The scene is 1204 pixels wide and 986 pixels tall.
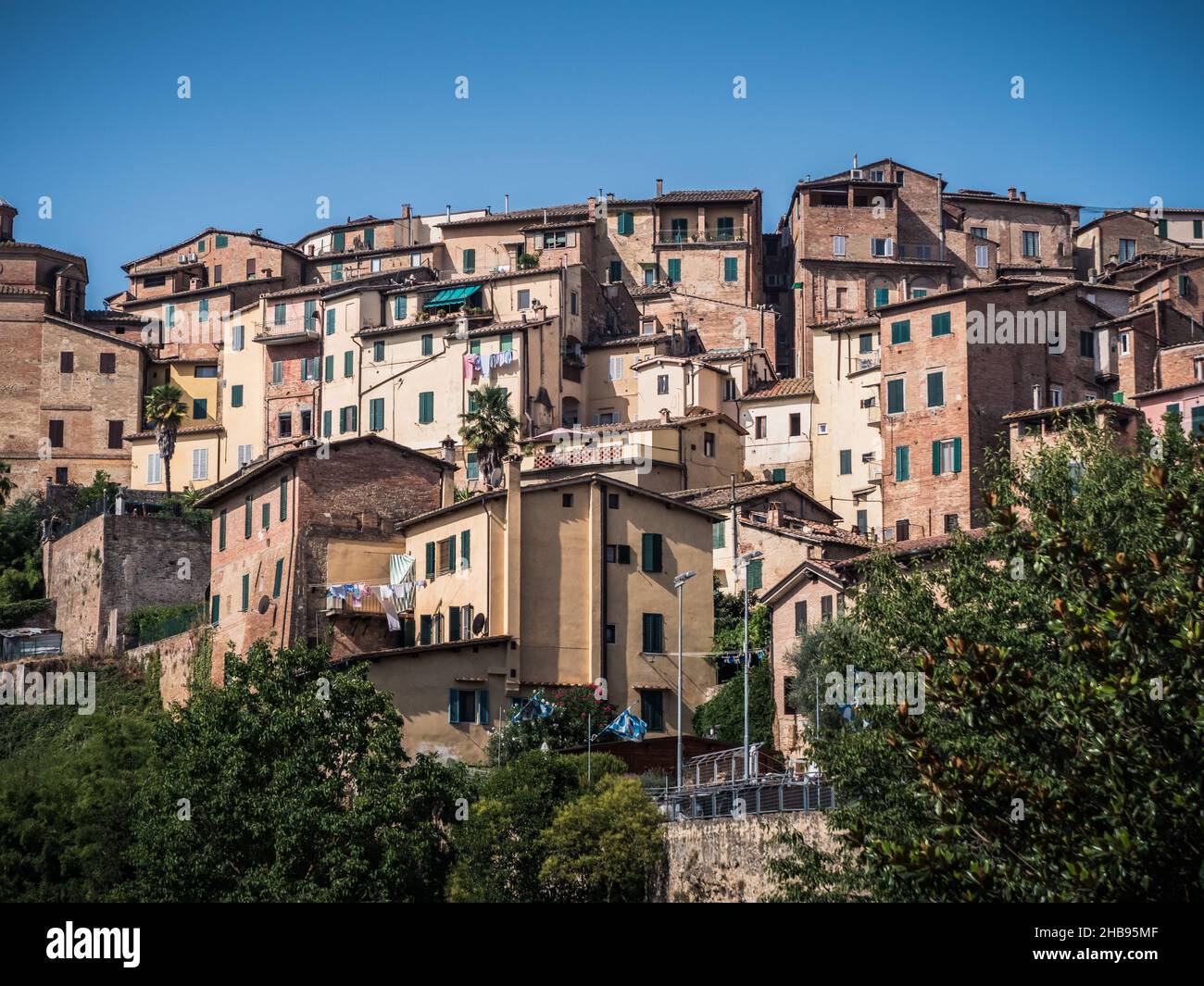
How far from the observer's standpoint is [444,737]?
54250 millimetres

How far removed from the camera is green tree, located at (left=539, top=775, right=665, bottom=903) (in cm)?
4334

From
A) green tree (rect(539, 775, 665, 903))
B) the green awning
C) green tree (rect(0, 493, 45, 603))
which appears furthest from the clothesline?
green tree (rect(539, 775, 665, 903))

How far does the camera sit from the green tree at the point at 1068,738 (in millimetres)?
26094

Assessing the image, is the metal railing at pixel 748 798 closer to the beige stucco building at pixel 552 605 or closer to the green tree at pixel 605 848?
the green tree at pixel 605 848

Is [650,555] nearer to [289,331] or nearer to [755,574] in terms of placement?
[755,574]

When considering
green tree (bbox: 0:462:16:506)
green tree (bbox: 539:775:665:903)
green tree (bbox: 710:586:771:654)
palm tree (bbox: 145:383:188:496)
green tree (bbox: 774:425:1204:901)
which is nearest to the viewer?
green tree (bbox: 774:425:1204:901)

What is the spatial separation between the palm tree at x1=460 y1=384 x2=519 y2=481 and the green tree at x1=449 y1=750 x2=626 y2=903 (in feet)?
107

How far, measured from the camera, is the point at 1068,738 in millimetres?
28031

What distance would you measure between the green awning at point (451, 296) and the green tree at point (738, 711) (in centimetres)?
3627

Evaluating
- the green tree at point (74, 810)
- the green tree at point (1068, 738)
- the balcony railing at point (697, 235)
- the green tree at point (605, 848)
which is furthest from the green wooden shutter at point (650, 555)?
the balcony railing at point (697, 235)

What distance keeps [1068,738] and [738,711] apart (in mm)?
29878

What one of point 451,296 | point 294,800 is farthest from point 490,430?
point 294,800

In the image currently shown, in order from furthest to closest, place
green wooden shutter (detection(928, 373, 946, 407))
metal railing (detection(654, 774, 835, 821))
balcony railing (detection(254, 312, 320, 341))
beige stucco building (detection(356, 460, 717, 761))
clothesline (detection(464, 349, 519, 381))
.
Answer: balcony railing (detection(254, 312, 320, 341)) < clothesline (detection(464, 349, 519, 381)) < green wooden shutter (detection(928, 373, 946, 407)) < beige stucco building (detection(356, 460, 717, 761)) < metal railing (detection(654, 774, 835, 821))

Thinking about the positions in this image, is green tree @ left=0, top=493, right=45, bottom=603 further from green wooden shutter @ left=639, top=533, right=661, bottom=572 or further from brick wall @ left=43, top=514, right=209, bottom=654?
green wooden shutter @ left=639, top=533, right=661, bottom=572
